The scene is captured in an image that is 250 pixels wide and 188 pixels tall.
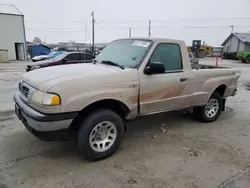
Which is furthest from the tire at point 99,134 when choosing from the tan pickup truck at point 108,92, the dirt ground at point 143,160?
the dirt ground at point 143,160

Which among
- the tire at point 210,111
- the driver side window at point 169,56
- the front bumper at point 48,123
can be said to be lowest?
the tire at point 210,111

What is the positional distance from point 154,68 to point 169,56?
72cm

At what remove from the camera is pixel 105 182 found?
3078 millimetres

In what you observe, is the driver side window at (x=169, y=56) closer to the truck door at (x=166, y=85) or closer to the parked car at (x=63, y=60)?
the truck door at (x=166, y=85)

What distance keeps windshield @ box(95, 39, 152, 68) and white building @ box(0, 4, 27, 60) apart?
29.7 m

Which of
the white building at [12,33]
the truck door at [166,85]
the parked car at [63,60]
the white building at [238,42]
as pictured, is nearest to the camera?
the truck door at [166,85]

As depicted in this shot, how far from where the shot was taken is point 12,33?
99.6 feet

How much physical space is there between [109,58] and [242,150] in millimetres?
2875

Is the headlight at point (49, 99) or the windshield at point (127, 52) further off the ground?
the windshield at point (127, 52)

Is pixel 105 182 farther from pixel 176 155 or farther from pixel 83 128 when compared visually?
pixel 176 155

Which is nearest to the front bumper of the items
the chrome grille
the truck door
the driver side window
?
the chrome grille

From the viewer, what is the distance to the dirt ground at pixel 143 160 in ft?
10.2

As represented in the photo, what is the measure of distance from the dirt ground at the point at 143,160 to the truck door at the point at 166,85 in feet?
2.26

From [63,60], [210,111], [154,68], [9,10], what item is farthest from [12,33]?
[154,68]
